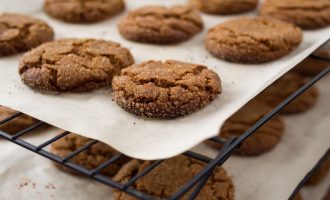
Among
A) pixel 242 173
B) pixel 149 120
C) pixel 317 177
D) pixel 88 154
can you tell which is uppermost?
pixel 149 120

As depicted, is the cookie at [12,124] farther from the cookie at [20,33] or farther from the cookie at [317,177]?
the cookie at [317,177]

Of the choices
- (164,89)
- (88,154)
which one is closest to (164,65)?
(164,89)

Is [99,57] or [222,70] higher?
[99,57]

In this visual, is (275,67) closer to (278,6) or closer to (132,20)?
(278,6)

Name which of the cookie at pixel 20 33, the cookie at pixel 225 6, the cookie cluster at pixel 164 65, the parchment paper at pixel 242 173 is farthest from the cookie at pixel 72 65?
the cookie at pixel 225 6

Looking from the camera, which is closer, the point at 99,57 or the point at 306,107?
the point at 99,57

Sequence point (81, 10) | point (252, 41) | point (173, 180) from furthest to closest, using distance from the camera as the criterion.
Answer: point (81, 10), point (252, 41), point (173, 180)

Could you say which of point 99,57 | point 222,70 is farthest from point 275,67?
point 99,57

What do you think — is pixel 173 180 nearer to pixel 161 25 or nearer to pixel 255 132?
pixel 255 132
